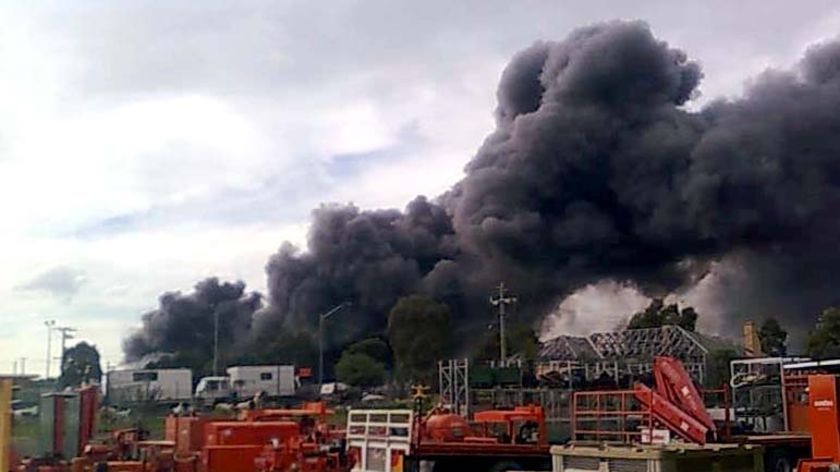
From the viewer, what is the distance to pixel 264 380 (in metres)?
66.1

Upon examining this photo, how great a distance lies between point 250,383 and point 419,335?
10413mm

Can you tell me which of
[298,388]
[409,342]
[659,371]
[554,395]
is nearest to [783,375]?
[659,371]

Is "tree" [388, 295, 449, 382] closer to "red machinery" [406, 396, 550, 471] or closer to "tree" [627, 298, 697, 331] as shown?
"tree" [627, 298, 697, 331]

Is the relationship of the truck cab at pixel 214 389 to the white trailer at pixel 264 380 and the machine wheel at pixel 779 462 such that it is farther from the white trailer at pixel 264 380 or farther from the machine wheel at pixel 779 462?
the machine wheel at pixel 779 462

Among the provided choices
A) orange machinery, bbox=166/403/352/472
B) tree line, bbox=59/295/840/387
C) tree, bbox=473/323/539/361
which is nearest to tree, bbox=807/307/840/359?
tree line, bbox=59/295/840/387

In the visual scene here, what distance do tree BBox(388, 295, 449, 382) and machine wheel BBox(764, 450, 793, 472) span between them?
42528mm

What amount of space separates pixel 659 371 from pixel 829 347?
127 feet

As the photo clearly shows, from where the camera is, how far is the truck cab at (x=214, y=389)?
2415 inches

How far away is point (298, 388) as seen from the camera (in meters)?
69.2

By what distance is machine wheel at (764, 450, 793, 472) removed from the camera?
2123 centimetres

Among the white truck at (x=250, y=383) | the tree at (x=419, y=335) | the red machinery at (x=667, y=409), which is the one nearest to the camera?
the red machinery at (x=667, y=409)

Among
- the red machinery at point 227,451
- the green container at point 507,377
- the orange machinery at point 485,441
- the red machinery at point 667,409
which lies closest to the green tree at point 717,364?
the green container at point 507,377

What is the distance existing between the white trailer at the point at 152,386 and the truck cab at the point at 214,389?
3.09ft

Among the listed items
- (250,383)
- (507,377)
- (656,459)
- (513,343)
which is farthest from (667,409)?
(250,383)
